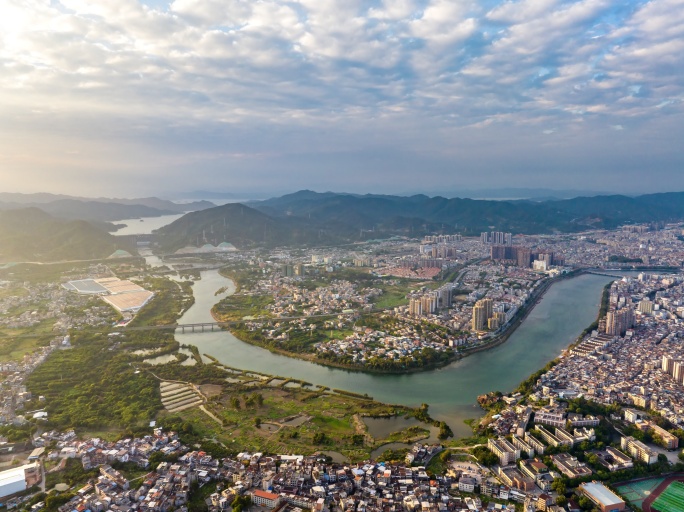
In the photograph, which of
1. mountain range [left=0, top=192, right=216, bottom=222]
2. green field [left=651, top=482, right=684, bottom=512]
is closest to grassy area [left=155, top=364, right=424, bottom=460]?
green field [left=651, top=482, right=684, bottom=512]

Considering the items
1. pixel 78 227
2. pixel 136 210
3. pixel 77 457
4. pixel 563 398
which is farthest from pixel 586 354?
pixel 136 210

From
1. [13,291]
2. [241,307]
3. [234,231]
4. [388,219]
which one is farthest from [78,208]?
[241,307]

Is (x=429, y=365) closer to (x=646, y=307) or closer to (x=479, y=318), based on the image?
(x=479, y=318)

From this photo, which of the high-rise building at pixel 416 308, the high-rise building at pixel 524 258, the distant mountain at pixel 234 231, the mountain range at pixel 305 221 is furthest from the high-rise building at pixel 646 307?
the distant mountain at pixel 234 231

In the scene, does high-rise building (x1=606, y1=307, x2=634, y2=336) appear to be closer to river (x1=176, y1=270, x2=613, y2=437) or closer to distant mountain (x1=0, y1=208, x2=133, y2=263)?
river (x1=176, y1=270, x2=613, y2=437)

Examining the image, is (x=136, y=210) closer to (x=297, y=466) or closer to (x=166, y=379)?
(x=166, y=379)
